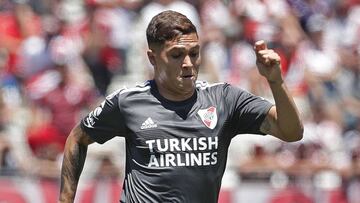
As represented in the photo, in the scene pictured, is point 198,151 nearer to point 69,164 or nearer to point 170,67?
point 170,67

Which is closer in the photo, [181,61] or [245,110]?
[181,61]

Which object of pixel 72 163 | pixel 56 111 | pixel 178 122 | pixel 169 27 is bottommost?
pixel 72 163

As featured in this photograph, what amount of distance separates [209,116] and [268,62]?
72cm

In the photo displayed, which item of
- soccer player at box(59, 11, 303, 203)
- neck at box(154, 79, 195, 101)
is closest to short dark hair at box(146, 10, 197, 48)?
soccer player at box(59, 11, 303, 203)

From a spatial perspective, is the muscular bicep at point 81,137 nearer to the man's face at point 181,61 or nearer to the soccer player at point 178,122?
the soccer player at point 178,122

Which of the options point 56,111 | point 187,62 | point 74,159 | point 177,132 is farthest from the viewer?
point 56,111

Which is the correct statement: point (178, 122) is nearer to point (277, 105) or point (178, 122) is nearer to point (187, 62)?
point (187, 62)

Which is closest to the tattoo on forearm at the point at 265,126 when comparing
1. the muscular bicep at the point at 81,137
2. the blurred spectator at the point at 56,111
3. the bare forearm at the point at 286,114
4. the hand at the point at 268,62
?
the bare forearm at the point at 286,114

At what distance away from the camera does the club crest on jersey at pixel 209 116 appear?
6246 millimetres

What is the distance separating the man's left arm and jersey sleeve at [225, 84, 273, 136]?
5 cm

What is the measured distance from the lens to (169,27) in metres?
6.16

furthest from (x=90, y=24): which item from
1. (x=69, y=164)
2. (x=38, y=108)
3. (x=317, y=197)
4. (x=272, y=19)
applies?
(x=69, y=164)

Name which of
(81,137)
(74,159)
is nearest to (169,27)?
(81,137)

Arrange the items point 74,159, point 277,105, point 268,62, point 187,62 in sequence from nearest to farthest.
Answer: point 268,62 → point 277,105 → point 187,62 → point 74,159
